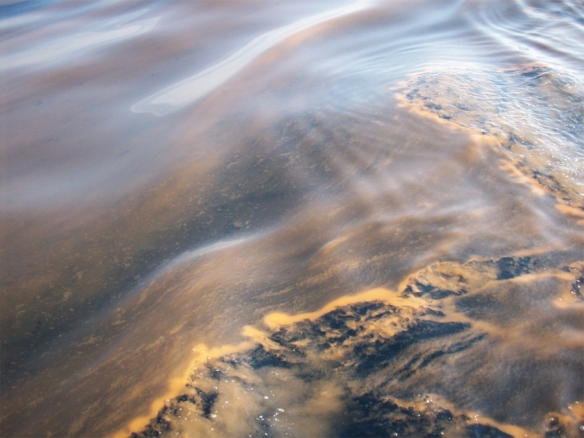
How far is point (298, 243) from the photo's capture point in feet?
6.88

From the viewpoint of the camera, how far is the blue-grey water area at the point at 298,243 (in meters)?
1.46

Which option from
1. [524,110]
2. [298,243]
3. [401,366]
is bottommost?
[401,366]

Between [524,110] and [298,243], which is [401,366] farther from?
[524,110]

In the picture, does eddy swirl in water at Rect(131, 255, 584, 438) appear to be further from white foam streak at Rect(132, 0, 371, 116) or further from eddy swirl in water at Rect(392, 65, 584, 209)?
white foam streak at Rect(132, 0, 371, 116)

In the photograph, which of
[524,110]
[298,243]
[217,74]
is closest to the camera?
[298,243]

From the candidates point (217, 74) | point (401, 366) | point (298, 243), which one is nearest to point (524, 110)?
point (298, 243)

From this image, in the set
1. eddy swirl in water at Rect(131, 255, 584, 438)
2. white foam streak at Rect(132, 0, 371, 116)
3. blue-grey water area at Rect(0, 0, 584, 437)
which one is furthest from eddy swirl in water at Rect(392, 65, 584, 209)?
white foam streak at Rect(132, 0, 371, 116)

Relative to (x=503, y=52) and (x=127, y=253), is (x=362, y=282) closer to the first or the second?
(x=127, y=253)

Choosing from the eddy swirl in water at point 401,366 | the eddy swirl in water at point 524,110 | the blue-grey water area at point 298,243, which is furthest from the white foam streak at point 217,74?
the eddy swirl in water at point 401,366

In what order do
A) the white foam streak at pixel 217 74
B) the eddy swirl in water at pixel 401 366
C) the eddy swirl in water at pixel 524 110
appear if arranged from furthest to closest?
1. the white foam streak at pixel 217 74
2. the eddy swirl in water at pixel 524 110
3. the eddy swirl in water at pixel 401 366

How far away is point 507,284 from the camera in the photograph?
1717 mm

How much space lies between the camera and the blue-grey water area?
146cm

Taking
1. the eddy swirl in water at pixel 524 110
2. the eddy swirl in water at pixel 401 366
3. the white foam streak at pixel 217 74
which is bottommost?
the eddy swirl in water at pixel 401 366

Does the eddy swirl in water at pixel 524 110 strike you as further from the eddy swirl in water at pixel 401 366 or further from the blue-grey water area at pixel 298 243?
the eddy swirl in water at pixel 401 366
